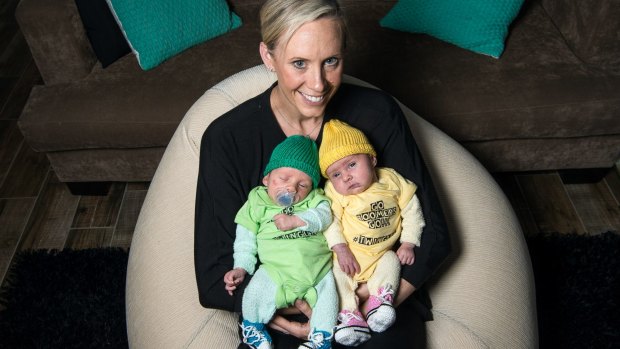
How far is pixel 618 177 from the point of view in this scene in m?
2.41

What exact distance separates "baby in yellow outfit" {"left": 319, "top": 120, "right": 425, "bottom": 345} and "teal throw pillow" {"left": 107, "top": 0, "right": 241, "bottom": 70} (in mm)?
1041

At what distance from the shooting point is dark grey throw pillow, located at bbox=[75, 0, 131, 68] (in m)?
2.07

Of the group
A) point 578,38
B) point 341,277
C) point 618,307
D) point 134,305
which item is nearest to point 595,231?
point 618,307

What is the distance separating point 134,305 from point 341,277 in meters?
0.54

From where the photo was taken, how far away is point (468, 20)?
2156 millimetres

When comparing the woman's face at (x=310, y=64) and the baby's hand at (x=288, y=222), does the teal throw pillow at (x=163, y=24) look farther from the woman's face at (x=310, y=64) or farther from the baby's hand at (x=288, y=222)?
the baby's hand at (x=288, y=222)

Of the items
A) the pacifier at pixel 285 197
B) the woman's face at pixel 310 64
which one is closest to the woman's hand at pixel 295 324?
the pacifier at pixel 285 197

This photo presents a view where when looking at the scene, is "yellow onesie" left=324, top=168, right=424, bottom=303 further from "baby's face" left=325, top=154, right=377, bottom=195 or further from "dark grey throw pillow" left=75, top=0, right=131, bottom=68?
"dark grey throw pillow" left=75, top=0, right=131, bottom=68

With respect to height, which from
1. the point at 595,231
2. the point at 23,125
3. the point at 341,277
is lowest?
the point at 595,231

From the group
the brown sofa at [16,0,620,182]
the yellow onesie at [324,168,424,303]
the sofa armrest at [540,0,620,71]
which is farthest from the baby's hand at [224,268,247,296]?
the sofa armrest at [540,0,620,71]

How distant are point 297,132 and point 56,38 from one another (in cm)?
116

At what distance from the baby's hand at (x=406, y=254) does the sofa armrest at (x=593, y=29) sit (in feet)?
4.28

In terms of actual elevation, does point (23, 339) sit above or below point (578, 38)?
below

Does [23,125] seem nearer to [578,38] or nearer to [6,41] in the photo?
[6,41]
